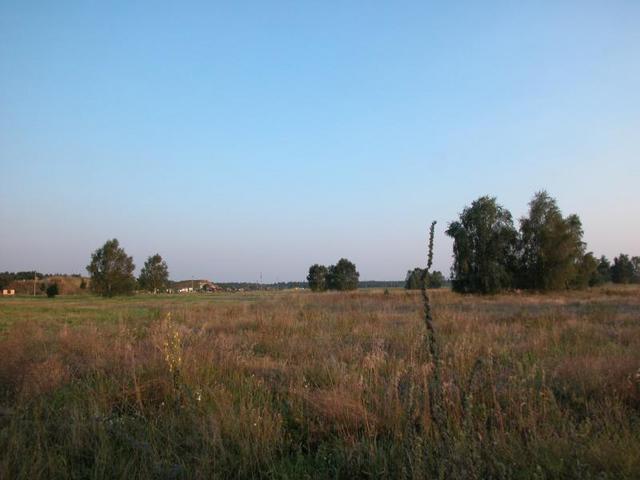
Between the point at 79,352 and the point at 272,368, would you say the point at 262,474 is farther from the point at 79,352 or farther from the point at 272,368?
the point at 79,352

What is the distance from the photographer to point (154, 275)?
327ft

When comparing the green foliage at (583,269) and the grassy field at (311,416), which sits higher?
the green foliage at (583,269)

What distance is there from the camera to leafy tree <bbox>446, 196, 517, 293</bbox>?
1714 inches

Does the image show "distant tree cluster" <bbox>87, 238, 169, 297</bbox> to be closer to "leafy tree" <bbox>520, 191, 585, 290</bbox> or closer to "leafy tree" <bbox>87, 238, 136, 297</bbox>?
"leafy tree" <bbox>87, 238, 136, 297</bbox>

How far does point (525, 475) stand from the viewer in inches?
122

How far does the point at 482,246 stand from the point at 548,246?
6.79 metres

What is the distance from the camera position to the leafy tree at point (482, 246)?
43.5 m

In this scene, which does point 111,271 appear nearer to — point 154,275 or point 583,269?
point 154,275

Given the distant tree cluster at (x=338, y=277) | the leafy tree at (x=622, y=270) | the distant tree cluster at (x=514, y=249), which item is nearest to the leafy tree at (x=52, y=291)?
the distant tree cluster at (x=338, y=277)

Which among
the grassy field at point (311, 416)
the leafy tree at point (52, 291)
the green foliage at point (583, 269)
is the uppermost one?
the green foliage at point (583, 269)

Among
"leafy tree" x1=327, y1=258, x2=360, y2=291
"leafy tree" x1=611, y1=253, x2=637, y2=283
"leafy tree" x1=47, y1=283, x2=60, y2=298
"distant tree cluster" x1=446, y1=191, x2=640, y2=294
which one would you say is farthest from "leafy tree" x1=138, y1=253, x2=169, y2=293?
"leafy tree" x1=611, y1=253, x2=637, y2=283

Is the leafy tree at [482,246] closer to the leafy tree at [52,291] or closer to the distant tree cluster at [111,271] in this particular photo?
the distant tree cluster at [111,271]

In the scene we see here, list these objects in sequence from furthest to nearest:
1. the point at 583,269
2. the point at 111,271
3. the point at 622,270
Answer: the point at 622,270 < the point at 111,271 < the point at 583,269

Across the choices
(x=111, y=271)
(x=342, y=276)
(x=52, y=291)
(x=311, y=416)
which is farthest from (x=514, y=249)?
(x=52, y=291)
